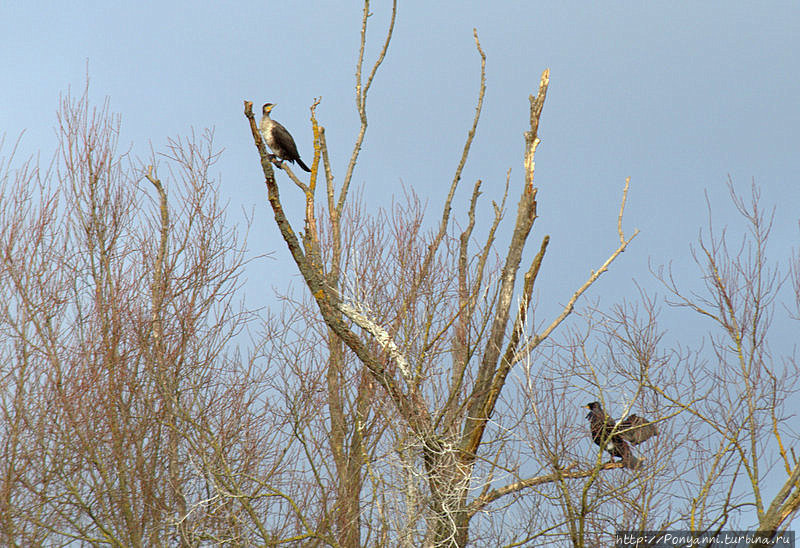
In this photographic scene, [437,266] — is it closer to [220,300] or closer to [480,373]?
[480,373]

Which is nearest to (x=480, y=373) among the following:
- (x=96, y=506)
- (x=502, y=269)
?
(x=502, y=269)

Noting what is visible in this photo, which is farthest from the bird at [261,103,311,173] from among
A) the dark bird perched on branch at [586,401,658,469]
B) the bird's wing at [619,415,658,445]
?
the bird's wing at [619,415,658,445]

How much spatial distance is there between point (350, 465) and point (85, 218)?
465 centimetres

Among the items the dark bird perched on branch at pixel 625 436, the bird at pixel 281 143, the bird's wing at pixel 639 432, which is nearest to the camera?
the dark bird perched on branch at pixel 625 436

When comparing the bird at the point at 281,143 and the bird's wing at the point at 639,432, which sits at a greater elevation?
the bird at the point at 281,143

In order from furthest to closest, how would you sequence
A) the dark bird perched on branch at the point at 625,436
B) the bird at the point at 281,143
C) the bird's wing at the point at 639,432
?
the bird at the point at 281,143 < the bird's wing at the point at 639,432 < the dark bird perched on branch at the point at 625,436

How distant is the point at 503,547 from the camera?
7.69m

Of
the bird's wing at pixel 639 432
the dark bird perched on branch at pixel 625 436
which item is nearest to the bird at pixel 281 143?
the dark bird perched on branch at pixel 625 436

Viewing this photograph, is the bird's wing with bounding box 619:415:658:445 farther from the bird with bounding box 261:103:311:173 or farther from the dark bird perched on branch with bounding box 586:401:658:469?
the bird with bounding box 261:103:311:173

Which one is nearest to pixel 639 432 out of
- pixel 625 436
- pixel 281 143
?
pixel 625 436

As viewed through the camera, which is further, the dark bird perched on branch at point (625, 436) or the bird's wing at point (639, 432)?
the bird's wing at point (639, 432)

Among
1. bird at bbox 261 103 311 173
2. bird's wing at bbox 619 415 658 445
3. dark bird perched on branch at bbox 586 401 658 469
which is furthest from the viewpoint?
bird at bbox 261 103 311 173

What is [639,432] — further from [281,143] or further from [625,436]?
[281,143]

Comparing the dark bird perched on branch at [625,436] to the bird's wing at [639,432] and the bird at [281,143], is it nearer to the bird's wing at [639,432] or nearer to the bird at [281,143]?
the bird's wing at [639,432]
